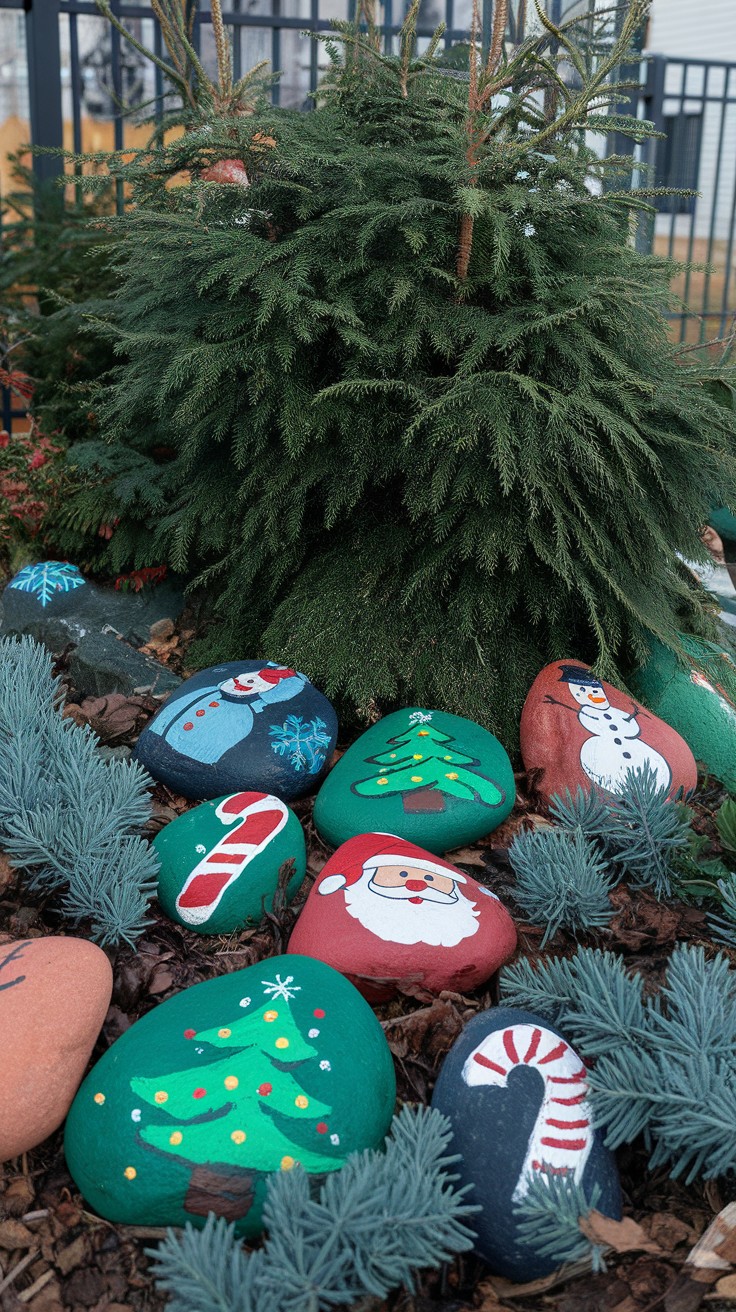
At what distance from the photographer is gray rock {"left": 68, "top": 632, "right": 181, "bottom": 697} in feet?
10.9

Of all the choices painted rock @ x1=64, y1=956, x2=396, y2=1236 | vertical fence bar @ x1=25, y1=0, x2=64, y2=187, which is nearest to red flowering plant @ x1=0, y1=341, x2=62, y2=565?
vertical fence bar @ x1=25, y1=0, x2=64, y2=187

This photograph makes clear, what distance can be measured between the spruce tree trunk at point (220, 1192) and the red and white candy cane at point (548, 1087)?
1.34 feet

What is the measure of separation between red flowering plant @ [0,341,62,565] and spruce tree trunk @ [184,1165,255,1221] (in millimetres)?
3071

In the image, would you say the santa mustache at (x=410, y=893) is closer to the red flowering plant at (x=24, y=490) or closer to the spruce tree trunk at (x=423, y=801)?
the spruce tree trunk at (x=423, y=801)

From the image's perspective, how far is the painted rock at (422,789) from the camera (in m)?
2.45

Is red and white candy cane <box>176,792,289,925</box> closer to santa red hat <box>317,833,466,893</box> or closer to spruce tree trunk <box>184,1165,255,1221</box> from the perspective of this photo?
santa red hat <box>317,833,466,893</box>

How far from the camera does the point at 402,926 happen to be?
2.02 meters

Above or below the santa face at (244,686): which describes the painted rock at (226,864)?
below

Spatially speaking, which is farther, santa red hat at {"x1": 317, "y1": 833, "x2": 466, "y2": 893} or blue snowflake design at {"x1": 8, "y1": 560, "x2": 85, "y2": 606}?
blue snowflake design at {"x1": 8, "y1": 560, "x2": 85, "y2": 606}

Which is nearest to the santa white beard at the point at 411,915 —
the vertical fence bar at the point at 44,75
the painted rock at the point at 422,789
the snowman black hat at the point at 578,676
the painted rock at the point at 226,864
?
the painted rock at the point at 226,864

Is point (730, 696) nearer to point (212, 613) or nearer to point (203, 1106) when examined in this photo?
point (212, 613)

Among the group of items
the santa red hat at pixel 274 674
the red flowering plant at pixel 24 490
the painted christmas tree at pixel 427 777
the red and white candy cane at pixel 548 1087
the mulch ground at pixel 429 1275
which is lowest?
the mulch ground at pixel 429 1275

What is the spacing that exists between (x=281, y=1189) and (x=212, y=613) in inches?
102

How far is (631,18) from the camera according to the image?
2.71m
